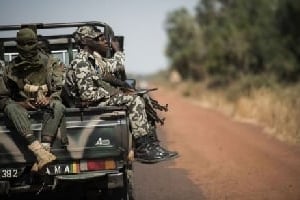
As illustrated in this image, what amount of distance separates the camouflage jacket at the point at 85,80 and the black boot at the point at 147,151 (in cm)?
62

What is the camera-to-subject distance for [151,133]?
7.07 meters

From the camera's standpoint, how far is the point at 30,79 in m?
6.86

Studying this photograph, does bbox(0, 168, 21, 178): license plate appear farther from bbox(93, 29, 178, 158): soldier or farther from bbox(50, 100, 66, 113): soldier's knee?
bbox(93, 29, 178, 158): soldier

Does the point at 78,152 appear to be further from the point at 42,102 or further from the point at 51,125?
the point at 42,102

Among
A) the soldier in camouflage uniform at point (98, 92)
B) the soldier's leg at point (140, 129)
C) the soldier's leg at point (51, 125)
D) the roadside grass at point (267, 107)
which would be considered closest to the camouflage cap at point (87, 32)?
the soldier in camouflage uniform at point (98, 92)

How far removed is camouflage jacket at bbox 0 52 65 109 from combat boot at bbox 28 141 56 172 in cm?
72

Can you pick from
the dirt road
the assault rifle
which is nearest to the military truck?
the assault rifle

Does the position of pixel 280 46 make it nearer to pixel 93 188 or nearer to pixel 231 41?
pixel 231 41

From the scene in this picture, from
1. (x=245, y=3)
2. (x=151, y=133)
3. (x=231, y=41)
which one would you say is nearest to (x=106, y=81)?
(x=151, y=133)

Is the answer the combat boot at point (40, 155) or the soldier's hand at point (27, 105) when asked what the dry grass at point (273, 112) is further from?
the combat boot at point (40, 155)

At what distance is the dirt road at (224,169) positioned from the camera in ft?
27.0

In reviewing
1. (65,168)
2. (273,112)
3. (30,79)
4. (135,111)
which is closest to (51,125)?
(65,168)

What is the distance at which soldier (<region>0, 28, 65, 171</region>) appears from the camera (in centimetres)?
620

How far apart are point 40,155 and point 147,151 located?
52.0 inches
